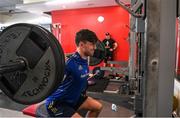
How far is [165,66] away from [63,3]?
21.9ft

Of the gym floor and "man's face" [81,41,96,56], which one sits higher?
"man's face" [81,41,96,56]

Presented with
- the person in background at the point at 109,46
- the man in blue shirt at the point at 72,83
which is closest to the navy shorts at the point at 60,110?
the man in blue shirt at the point at 72,83

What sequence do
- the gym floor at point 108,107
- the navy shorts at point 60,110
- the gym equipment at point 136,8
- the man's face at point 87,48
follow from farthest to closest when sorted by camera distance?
1. the gym floor at point 108,107
2. the man's face at point 87,48
3. the navy shorts at point 60,110
4. the gym equipment at point 136,8

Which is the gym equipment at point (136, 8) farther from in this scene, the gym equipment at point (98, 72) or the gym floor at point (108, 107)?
the gym equipment at point (98, 72)

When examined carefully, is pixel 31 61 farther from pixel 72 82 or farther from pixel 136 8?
pixel 72 82

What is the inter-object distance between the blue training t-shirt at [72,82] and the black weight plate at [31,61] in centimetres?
81

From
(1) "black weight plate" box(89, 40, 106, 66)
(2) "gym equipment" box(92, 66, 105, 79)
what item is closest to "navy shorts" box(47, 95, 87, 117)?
(1) "black weight plate" box(89, 40, 106, 66)

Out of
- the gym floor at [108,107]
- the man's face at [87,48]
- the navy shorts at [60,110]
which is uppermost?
the man's face at [87,48]

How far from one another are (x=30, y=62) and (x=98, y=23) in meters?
6.90

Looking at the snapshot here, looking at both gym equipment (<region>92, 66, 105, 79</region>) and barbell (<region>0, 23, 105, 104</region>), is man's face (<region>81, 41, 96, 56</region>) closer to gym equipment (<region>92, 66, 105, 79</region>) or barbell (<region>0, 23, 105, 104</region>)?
barbell (<region>0, 23, 105, 104</region>)

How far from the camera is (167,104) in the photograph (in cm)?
111

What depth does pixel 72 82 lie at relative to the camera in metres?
2.21

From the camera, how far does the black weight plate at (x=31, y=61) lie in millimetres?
1191

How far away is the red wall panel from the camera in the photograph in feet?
25.1
